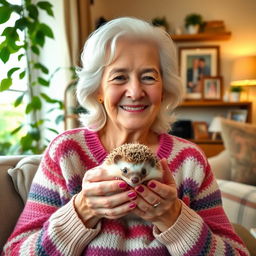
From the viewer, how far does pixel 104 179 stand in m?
0.80

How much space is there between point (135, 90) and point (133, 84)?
0.02m

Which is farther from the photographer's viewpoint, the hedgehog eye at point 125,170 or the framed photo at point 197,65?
the framed photo at point 197,65

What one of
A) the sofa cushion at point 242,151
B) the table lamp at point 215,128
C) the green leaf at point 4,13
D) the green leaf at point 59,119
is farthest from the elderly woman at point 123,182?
the table lamp at point 215,128

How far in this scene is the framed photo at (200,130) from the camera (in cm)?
403

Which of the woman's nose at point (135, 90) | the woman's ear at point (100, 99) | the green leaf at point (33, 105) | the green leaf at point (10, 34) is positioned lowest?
the green leaf at point (33, 105)

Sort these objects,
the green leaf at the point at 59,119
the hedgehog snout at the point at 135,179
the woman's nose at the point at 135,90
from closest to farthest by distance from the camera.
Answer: the hedgehog snout at the point at 135,179 → the woman's nose at the point at 135,90 → the green leaf at the point at 59,119

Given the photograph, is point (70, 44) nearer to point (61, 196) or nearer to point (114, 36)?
point (114, 36)

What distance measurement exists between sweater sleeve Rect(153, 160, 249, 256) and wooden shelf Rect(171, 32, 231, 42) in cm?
333

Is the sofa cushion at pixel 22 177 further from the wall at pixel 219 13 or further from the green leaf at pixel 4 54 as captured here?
the wall at pixel 219 13

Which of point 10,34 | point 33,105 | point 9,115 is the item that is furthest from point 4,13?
point 9,115

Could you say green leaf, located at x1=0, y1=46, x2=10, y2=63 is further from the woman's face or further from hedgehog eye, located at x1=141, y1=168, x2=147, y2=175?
hedgehog eye, located at x1=141, y1=168, x2=147, y2=175

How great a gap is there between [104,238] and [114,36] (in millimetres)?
655

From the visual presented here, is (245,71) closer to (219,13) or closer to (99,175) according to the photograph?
(219,13)

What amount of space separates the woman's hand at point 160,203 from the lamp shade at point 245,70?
326cm
